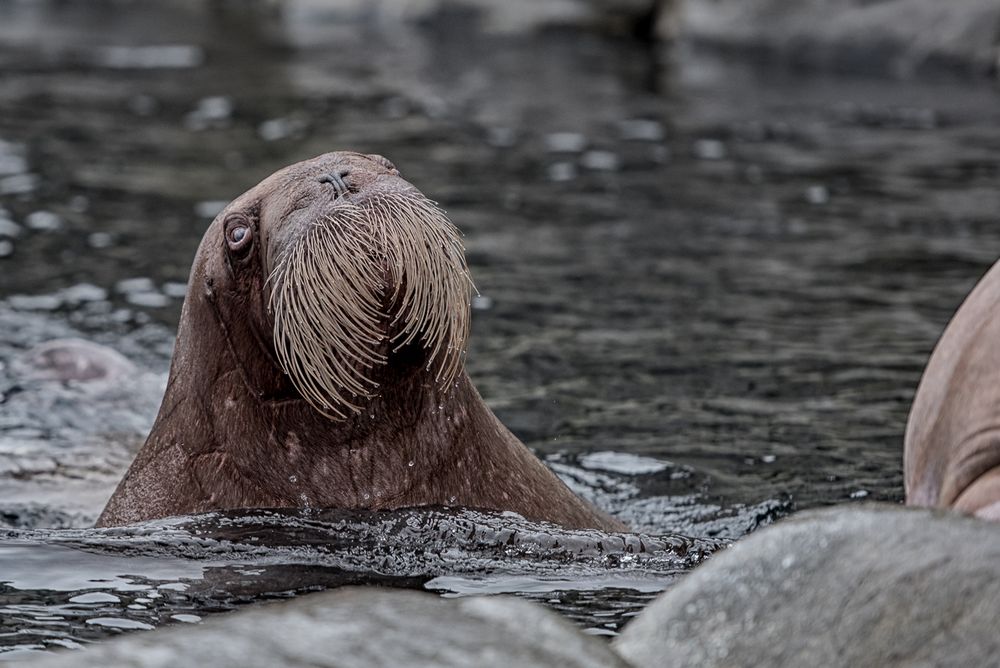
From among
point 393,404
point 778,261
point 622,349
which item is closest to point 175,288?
point 622,349

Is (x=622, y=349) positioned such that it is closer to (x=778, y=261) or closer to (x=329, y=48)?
(x=778, y=261)

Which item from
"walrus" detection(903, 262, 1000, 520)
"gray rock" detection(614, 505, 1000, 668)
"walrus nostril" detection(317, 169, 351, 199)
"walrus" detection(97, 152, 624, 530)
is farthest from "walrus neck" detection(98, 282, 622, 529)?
"gray rock" detection(614, 505, 1000, 668)

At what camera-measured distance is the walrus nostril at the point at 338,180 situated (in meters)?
4.83

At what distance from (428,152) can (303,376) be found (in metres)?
9.04

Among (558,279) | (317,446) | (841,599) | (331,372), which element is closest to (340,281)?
(331,372)

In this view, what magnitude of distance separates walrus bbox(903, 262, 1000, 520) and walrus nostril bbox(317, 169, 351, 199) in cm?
181

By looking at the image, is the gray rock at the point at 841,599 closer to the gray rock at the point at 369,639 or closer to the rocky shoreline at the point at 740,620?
the rocky shoreline at the point at 740,620

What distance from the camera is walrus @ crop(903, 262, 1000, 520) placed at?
12.4ft

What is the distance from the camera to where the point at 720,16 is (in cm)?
2134

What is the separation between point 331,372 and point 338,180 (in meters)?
0.60

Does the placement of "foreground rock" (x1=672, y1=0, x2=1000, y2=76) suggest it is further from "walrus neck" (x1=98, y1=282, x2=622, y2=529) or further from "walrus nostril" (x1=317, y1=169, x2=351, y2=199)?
"walrus nostril" (x1=317, y1=169, x2=351, y2=199)

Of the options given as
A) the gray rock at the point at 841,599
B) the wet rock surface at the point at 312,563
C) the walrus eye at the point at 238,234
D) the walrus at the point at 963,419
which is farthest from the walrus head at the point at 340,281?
the gray rock at the point at 841,599

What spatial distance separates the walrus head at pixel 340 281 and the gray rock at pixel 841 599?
1.86 meters

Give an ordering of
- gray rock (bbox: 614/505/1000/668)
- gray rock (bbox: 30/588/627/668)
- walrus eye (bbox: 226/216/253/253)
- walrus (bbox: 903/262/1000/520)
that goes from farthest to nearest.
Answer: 1. walrus eye (bbox: 226/216/253/253)
2. walrus (bbox: 903/262/1000/520)
3. gray rock (bbox: 614/505/1000/668)
4. gray rock (bbox: 30/588/627/668)
